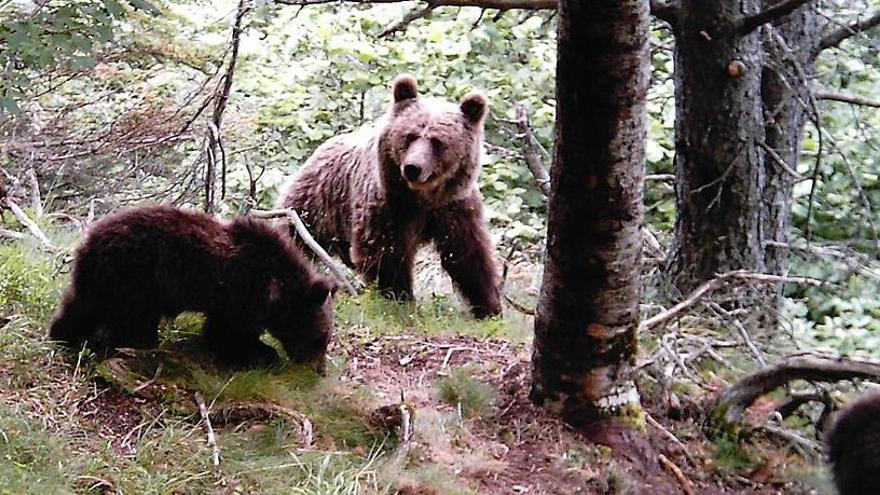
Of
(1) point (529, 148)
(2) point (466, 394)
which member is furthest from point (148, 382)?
(1) point (529, 148)

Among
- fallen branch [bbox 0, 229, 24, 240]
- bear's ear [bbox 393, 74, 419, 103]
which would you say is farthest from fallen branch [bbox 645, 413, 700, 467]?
fallen branch [bbox 0, 229, 24, 240]

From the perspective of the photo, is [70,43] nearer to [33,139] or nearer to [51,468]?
[51,468]

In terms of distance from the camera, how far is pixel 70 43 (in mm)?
4020

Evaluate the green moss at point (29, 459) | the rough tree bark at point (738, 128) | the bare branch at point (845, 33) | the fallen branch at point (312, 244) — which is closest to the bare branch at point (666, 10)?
the rough tree bark at point (738, 128)

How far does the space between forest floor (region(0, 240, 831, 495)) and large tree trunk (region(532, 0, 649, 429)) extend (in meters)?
0.23

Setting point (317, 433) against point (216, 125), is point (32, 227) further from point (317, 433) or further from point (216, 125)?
point (317, 433)

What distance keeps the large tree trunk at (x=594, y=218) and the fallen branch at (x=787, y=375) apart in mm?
528

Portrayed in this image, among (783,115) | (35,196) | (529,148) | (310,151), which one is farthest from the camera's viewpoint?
(310,151)

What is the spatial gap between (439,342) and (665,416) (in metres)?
1.36

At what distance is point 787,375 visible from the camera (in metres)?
4.23

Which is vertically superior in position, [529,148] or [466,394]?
[529,148]

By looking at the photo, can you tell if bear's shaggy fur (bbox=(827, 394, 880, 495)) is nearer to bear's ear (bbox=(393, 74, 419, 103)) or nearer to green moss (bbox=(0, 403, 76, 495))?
green moss (bbox=(0, 403, 76, 495))

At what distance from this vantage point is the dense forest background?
3949mm

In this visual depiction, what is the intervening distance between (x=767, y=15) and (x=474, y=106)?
7.00 feet
